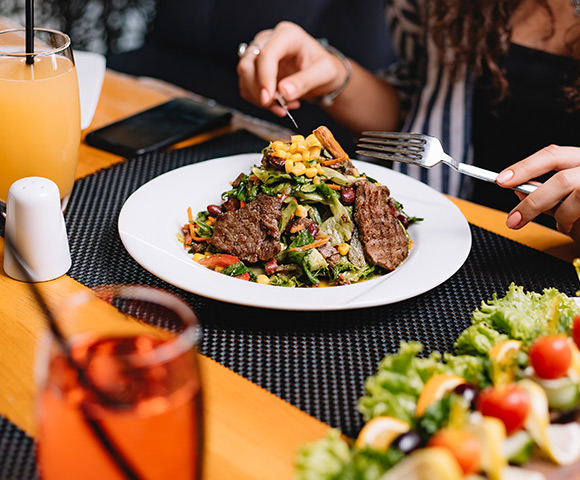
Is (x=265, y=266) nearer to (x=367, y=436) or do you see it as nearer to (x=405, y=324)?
(x=405, y=324)

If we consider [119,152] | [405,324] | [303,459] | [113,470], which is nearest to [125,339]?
[113,470]

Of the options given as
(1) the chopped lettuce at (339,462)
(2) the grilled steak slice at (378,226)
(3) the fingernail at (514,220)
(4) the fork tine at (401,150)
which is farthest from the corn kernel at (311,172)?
(1) the chopped lettuce at (339,462)

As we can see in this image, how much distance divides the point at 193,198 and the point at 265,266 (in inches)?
13.3

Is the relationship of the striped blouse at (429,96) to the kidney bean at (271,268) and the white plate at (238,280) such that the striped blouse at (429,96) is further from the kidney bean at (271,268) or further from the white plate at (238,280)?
the kidney bean at (271,268)

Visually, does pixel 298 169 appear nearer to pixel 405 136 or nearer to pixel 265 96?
pixel 405 136

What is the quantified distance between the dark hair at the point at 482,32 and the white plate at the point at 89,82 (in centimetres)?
132

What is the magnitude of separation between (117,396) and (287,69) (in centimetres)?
195

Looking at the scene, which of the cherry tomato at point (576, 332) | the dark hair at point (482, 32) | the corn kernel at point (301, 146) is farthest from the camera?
the dark hair at point (482, 32)

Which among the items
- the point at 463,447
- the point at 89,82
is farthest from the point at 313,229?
the point at 89,82

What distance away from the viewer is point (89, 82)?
2.34 meters

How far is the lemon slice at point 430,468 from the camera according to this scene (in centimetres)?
67

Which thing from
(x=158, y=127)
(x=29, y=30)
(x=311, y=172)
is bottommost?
(x=158, y=127)

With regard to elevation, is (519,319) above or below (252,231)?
above

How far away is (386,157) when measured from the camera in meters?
1.65
